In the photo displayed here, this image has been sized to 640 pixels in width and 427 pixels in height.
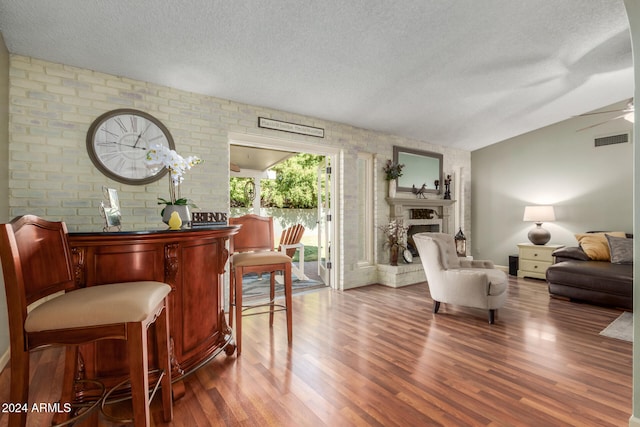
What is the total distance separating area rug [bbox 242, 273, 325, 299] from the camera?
14.5 feet

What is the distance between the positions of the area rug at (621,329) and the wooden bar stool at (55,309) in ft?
12.8

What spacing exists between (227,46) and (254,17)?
42 centimetres

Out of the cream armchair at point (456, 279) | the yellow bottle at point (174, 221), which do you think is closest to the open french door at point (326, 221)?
the cream armchair at point (456, 279)

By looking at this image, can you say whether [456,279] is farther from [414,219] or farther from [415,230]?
[415,230]

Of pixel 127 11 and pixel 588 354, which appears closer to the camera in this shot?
pixel 127 11

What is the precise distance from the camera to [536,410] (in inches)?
67.5

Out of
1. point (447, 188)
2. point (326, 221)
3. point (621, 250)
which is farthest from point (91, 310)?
point (447, 188)

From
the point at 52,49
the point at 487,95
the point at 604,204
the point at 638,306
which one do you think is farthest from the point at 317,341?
the point at 604,204

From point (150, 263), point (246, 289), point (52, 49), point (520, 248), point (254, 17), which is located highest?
point (254, 17)

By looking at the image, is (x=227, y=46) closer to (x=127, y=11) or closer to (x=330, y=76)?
(x=127, y=11)

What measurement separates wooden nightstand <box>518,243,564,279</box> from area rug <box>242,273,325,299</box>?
12.2 feet

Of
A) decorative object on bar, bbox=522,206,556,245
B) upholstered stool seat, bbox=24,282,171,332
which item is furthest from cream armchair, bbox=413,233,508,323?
upholstered stool seat, bbox=24,282,171,332

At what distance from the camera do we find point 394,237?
4.91 metres

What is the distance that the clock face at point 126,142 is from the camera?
272cm
